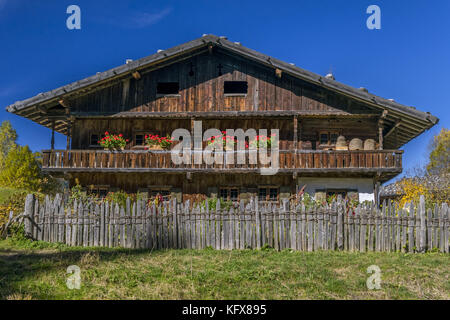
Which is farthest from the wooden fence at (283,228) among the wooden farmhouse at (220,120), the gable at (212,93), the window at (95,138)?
the window at (95,138)

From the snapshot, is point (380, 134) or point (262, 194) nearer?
point (380, 134)

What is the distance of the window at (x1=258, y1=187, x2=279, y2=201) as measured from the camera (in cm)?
2167

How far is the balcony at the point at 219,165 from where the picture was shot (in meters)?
19.8

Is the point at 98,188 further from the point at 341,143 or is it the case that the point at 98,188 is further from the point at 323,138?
the point at 341,143

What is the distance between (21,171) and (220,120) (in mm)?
Result: 17468

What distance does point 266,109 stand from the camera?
70.4ft

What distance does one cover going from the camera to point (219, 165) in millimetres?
20438

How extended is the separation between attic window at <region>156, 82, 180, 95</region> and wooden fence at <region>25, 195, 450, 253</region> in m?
10.7

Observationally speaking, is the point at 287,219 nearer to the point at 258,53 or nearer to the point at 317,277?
the point at 317,277

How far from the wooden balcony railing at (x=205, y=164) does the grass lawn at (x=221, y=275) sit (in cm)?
829

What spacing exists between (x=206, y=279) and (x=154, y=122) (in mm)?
14849

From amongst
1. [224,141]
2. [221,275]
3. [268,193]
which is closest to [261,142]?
[224,141]
